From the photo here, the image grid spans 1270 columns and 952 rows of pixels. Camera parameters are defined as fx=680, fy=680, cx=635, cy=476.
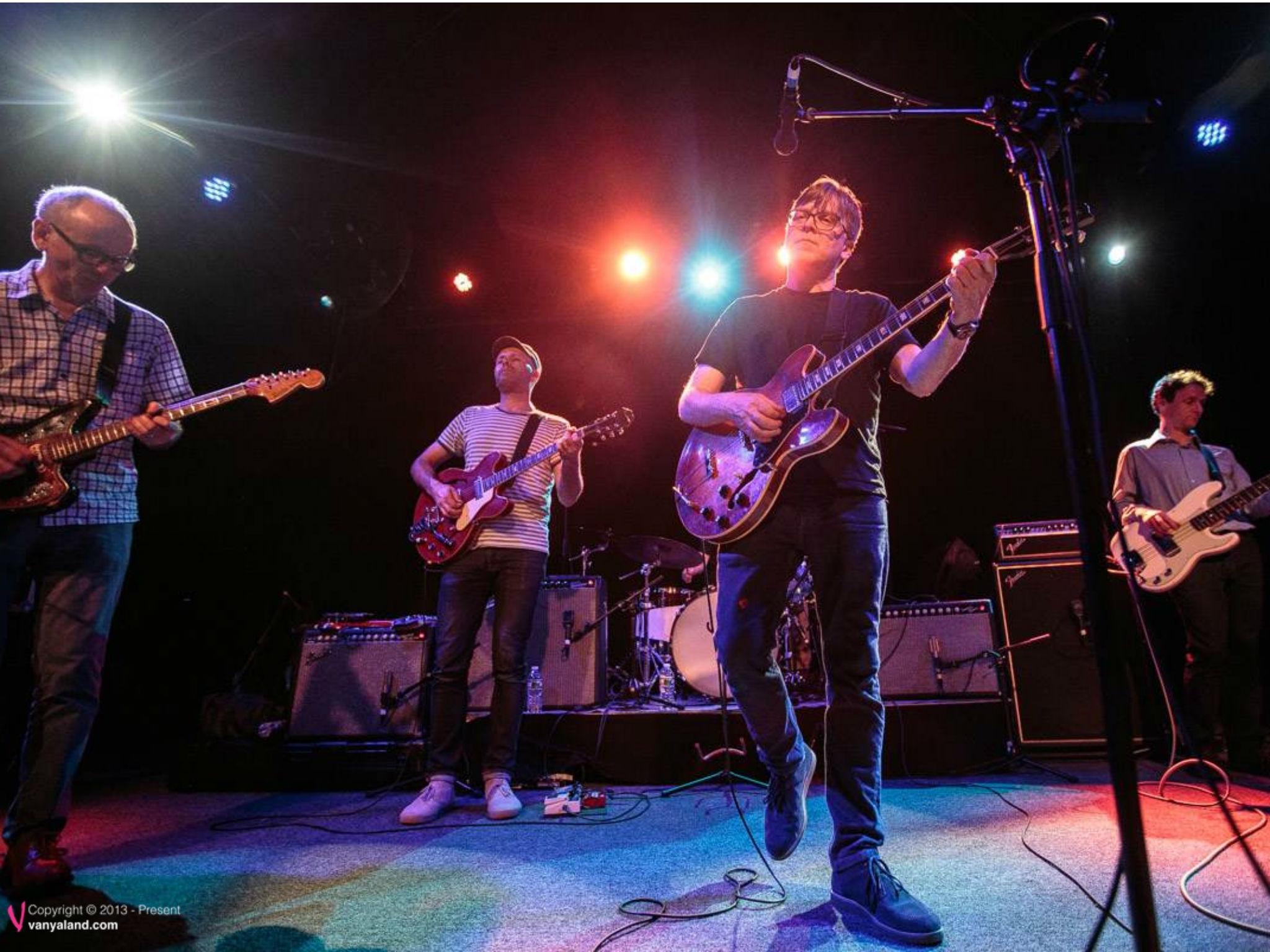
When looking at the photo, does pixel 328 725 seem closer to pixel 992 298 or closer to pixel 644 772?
pixel 644 772

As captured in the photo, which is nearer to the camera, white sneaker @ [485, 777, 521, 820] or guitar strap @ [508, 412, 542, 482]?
white sneaker @ [485, 777, 521, 820]

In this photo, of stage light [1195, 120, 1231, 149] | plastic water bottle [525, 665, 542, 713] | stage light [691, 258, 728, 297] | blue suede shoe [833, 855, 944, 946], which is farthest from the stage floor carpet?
stage light [691, 258, 728, 297]

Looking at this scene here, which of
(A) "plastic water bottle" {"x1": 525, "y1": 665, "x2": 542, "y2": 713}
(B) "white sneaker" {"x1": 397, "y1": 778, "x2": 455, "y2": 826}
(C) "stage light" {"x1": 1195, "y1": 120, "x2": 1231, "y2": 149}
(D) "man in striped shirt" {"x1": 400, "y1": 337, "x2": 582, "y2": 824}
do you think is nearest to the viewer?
(B) "white sneaker" {"x1": 397, "y1": 778, "x2": 455, "y2": 826}

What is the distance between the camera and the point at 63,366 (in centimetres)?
288

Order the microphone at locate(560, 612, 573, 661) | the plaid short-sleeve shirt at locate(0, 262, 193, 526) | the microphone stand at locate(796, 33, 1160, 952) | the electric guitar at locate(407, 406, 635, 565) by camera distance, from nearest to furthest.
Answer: the microphone stand at locate(796, 33, 1160, 952) < the plaid short-sleeve shirt at locate(0, 262, 193, 526) < the electric guitar at locate(407, 406, 635, 565) < the microphone at locate(560, 612, 573, 661)

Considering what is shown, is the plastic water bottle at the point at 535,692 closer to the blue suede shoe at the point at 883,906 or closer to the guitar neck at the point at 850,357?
the blue suede shoe at the point at 883,906

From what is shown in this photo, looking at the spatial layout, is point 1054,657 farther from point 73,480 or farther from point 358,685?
point 73,480

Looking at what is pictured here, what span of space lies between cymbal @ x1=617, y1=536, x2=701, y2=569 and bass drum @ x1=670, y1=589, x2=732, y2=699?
47 centimetres

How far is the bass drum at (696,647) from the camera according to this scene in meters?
5.56

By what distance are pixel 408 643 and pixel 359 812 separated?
4.54ft

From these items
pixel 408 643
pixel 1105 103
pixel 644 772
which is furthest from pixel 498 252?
pixel 1105 103

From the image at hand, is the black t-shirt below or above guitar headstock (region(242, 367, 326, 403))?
below

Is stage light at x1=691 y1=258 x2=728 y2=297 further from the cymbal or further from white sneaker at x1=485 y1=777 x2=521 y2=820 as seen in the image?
white sneaker at x1=485 y1=777 x2=521 y2=820

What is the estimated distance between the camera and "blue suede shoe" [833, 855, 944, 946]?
6.33ft
